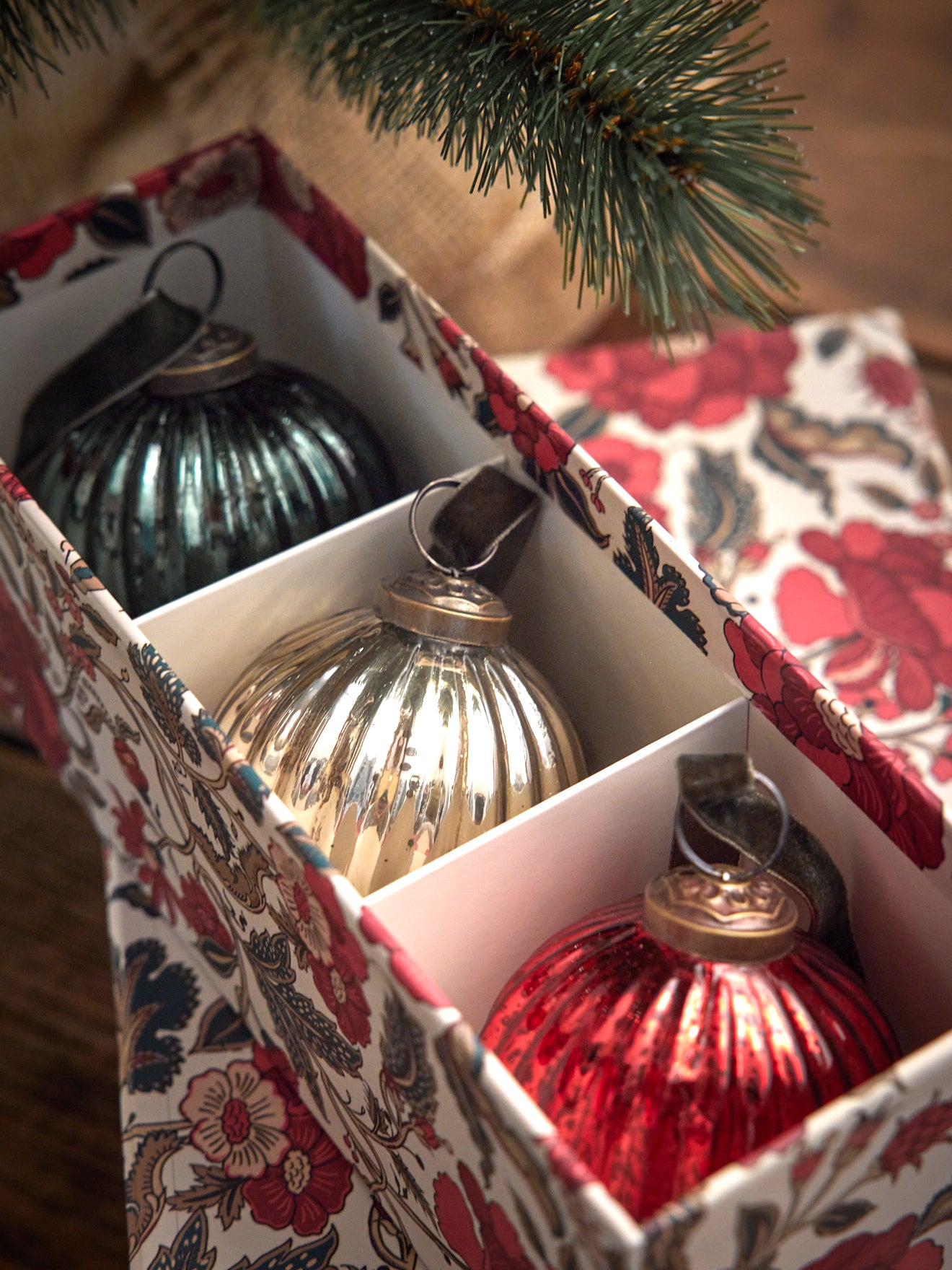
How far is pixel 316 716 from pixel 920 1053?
19cm

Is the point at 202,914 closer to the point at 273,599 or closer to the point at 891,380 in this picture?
the point at 273,599

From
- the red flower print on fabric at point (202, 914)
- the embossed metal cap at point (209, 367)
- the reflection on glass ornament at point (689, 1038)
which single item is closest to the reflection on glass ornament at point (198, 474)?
the embossed metal cap at point (209, 367)

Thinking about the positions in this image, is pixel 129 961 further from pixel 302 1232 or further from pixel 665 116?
pixel 665 116

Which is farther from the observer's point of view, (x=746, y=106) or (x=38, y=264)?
(x=38, y=264)

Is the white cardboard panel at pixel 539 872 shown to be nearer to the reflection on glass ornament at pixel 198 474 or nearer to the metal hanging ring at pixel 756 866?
the metal hanging ring at pixel 756 866

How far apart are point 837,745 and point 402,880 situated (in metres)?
0.12

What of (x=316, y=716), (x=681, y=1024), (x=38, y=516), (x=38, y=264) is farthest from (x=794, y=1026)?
(x=38, y=264)

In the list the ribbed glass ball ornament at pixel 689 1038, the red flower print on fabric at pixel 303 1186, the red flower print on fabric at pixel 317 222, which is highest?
the red flower print on fabric at pixel 317 222

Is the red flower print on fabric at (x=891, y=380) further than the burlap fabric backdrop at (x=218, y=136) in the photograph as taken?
Yes

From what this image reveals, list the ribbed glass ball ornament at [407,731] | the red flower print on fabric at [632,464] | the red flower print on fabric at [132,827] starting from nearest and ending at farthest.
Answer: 1. the ribbed glass ball ornament at [407,731]
2. the red flower print on fabric at [132,827]
3. the red flower print on fabric at [632,464]

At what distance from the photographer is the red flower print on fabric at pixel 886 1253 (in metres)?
0.29

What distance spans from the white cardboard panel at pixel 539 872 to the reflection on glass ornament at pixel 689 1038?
3 cm

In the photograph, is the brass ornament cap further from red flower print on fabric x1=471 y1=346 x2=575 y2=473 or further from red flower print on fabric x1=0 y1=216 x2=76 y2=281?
red flower print on fabric x1=0 y1=216 x2=76 y2=281

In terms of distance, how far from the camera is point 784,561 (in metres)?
0.60
